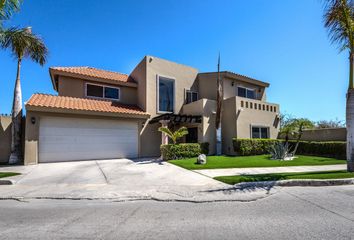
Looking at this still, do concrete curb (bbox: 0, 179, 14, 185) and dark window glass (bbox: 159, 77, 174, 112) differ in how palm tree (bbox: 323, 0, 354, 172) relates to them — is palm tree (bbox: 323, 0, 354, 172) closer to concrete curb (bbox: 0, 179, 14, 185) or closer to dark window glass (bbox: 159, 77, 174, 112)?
dark window glass (bbox: 159, 77, 174, 112)

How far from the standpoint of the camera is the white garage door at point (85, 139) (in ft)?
45.8

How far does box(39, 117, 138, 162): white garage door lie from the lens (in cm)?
1395

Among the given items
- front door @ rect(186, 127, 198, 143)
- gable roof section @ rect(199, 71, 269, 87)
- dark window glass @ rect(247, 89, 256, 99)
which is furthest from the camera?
dark window glass @ rect(247, 89, 256, 99)

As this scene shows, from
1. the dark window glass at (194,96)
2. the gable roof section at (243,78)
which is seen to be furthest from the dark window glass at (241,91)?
the dark window glass at (194,96)

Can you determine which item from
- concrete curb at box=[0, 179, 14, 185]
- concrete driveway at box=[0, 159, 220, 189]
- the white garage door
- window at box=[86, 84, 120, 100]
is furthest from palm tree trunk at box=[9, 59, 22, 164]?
concrete curb at box=[0, 179, 14, 185]

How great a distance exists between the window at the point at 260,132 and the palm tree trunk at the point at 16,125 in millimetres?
16769

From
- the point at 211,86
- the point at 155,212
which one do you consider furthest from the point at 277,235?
the point at 211,86

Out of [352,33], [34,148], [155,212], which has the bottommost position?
[155,212]

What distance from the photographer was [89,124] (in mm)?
15383

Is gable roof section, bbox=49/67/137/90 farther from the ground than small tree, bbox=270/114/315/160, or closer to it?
farther from the ground

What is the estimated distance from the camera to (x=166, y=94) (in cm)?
1936

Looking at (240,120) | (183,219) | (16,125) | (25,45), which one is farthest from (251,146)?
(25,45)

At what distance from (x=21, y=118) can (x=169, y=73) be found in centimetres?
1126

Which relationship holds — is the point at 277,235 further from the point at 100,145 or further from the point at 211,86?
the point at 211,86
